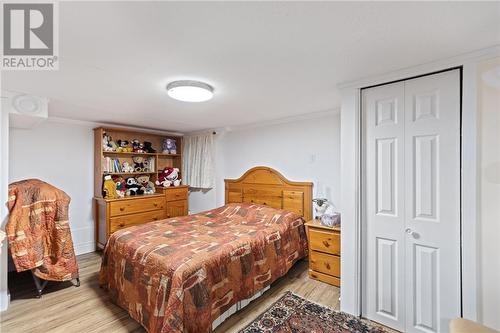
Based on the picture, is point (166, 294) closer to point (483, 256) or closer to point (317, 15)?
point (317, 15)

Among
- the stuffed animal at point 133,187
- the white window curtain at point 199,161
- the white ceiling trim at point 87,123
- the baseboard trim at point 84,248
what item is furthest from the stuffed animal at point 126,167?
the baseboard trim at point 84,248

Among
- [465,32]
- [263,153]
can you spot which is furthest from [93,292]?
[465,32]

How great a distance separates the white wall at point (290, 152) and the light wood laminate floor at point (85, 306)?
Answer: 1.19 m

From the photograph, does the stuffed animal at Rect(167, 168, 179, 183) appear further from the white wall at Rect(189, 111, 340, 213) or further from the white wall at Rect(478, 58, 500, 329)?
the white wall at Rect(478, 58, 500, 329)

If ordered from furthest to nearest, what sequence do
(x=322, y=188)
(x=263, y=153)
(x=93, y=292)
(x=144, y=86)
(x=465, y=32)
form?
(x=263, y=153), (x=322, y=188), (x=93, y=292), (x=144, y=86), (x=465, y=32)

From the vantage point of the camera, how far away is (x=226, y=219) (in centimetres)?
327

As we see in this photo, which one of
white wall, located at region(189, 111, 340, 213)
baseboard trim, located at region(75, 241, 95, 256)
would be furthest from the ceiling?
baseboard trim, located at region(75, 241, 95, 256)

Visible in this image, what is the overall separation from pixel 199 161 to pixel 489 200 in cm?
403

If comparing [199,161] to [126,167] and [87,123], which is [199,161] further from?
[87,123]

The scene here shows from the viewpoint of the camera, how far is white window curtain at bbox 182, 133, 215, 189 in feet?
14.4

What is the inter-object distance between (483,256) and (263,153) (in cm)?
279

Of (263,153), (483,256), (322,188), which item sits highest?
(263,153)

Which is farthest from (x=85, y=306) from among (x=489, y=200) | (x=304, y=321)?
(x=489, y=200)

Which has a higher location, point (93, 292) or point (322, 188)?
point (322, 188)
